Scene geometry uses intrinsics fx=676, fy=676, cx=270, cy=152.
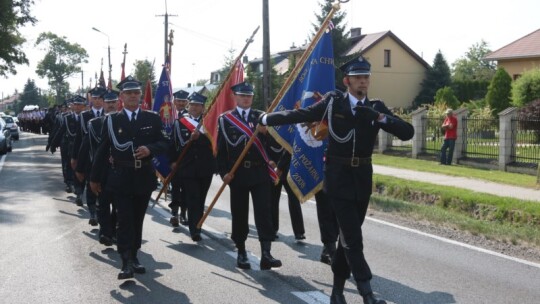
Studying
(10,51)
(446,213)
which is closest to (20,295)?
(446,213)

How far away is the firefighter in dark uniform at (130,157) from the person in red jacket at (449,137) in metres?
13.2

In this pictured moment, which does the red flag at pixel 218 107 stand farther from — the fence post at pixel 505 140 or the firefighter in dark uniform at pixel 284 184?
the fence post at pixel 505 140

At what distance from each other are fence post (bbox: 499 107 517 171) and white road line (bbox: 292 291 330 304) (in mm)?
12169

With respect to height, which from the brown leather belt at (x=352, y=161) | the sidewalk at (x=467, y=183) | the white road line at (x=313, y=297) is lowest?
the white road line at (x=313, y=297)

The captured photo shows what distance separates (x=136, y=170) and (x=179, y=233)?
2.69 m

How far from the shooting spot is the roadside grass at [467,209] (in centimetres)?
925

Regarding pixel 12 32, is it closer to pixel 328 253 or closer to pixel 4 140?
pixel 4 140

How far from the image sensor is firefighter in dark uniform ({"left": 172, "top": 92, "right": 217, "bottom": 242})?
8781mm

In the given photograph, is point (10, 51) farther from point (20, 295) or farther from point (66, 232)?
point (20, 295)

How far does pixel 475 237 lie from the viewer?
29.7 feet

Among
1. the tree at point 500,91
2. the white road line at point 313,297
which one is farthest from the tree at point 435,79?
the white road line at point 313,297

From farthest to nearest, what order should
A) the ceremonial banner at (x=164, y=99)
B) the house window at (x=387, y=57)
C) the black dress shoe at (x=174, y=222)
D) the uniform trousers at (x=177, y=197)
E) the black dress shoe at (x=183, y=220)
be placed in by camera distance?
the house window at (x=387, y=57) < the ceremonial banner at (x=164, y=99) < the black dress shoe at (x=183, y=220) < the uniform trousers at (x=177, y=197) < the black dress shoe at (x=174, y=222)

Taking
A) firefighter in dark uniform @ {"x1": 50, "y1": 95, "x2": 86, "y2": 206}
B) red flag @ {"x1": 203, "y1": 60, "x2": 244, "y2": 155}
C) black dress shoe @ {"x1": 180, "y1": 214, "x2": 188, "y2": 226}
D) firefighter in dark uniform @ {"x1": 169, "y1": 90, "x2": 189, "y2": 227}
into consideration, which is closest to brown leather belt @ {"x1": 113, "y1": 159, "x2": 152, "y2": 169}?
red flag @ {"x1": 203, "y1": 60, "x2": 244, "y2": 155}

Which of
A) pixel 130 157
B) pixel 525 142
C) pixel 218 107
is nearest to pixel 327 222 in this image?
pixel 130 157
